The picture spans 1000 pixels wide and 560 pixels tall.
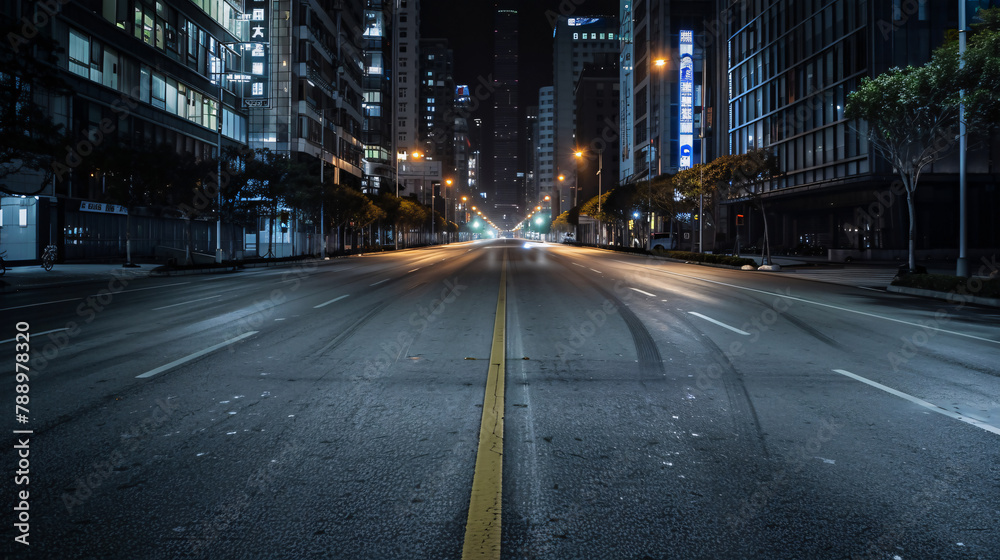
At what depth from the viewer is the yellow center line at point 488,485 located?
312cm

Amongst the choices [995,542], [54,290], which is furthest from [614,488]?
[54,290]

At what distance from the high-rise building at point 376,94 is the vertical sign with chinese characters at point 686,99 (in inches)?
2082

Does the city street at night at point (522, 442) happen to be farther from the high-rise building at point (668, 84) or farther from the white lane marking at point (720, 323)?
the high-rise building at point (668, 84)

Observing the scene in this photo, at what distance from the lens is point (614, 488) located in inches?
152

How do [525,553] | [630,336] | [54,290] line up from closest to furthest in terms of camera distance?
[525,553], [630,336], [54,290]

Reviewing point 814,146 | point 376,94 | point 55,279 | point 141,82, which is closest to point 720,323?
point 55,279

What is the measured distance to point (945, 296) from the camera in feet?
58.4

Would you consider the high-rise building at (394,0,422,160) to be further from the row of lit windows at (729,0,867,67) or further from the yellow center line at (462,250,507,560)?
the yellow center line at (462,250,507,560)

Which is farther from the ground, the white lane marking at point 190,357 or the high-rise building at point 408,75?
the high-rise building at point 408,75

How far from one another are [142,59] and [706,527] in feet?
166

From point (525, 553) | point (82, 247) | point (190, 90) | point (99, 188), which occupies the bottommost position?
point (525, 553)

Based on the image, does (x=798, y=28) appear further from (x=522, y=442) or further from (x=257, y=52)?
(x=522, y=442)

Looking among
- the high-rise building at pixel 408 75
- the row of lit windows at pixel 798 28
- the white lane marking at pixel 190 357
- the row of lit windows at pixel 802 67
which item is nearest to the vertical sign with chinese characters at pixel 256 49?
the row of lit windows at pixel 802 67

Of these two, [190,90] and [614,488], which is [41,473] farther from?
[190,90]
